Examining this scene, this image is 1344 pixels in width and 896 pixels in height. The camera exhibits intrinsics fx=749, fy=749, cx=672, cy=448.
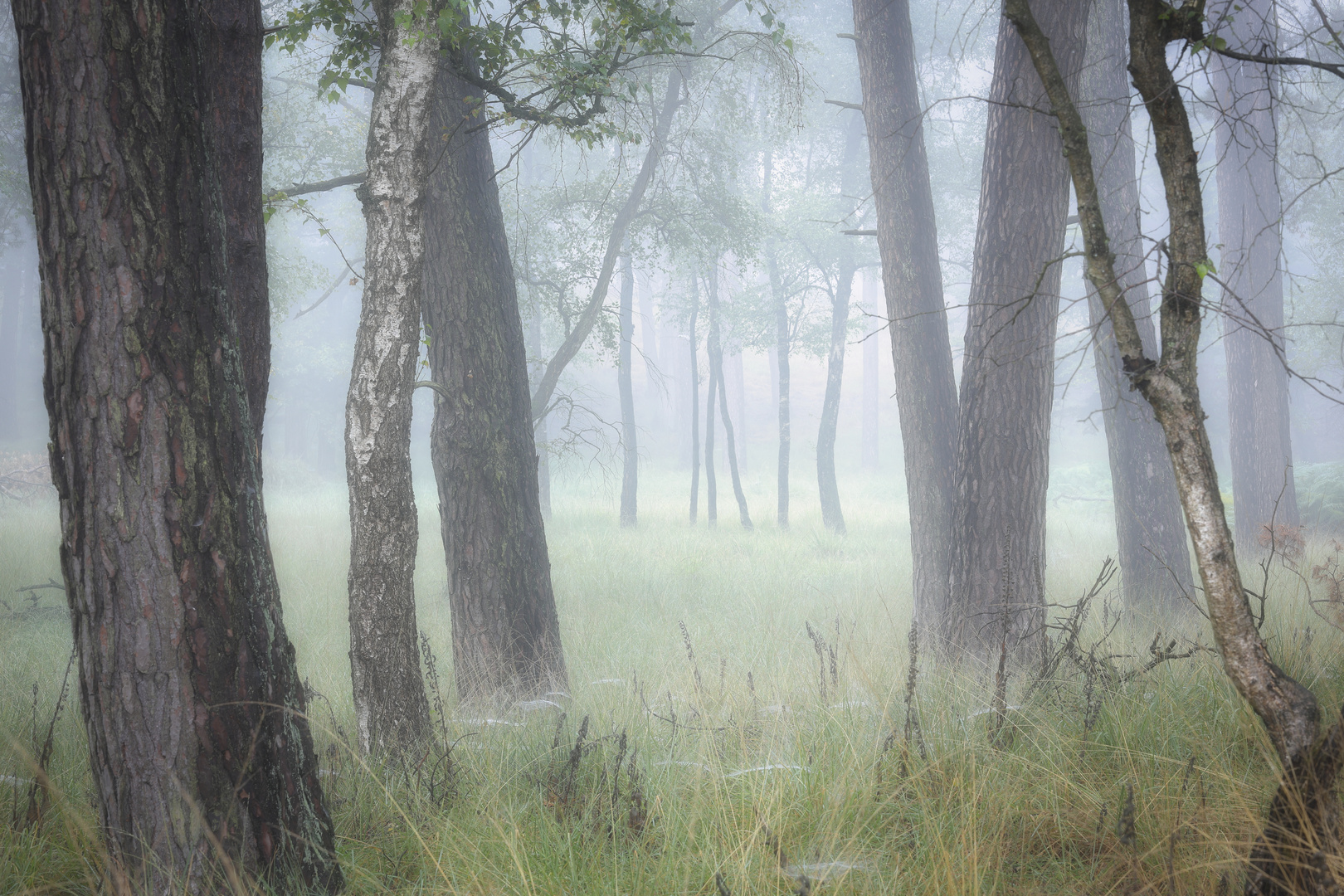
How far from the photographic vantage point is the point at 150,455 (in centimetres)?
203

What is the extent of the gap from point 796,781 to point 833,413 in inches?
508

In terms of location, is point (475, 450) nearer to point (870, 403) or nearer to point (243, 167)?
point (243, 167)

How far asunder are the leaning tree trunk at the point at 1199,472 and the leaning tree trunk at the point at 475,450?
3630 mm

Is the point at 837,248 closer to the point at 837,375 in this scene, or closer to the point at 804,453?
the point at 837,375

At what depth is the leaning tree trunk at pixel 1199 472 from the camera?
1864mm

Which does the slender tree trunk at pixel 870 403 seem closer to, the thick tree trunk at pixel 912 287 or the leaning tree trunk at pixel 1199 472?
the thick tree trunk at pixel 912 287

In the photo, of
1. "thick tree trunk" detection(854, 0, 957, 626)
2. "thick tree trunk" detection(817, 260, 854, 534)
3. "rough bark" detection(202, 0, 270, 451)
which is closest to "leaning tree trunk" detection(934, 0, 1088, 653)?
"thick tree trunk" detection(854, 0, 957, 626)

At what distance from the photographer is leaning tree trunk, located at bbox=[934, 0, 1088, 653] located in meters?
4.62

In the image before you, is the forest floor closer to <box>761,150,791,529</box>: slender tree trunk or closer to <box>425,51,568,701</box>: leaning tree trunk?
<box>425,51,568,701</box>: leaning tree trunk

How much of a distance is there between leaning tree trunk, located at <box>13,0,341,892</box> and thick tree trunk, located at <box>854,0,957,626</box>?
4824 mm

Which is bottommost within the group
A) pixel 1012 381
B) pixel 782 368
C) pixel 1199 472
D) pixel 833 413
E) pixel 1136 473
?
pixel 1136 473

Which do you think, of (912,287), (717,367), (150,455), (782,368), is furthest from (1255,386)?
(150,455)

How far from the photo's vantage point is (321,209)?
26625mm

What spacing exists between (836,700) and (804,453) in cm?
2897
